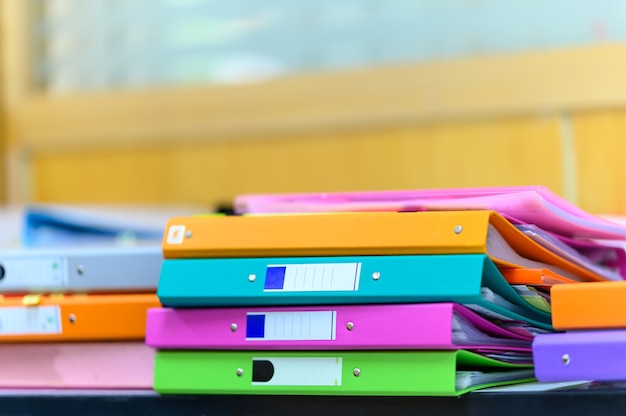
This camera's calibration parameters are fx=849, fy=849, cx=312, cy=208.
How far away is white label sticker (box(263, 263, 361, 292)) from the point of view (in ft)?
1.52

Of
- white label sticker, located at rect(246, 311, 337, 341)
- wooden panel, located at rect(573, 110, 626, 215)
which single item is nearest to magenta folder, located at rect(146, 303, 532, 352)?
white label sticker, located at rect(246, 311, 337, 341)

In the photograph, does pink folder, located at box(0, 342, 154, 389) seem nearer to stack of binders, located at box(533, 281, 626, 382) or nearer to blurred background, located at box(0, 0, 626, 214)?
stack of binders, located at box(533, 281, 626, 382)

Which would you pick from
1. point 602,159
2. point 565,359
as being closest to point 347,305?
point 565,359

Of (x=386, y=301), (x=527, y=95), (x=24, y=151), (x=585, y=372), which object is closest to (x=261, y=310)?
(x=386, y=301)

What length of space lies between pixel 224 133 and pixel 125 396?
548mm

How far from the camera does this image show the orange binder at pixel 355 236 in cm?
46

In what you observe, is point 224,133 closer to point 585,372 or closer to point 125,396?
point 125,396

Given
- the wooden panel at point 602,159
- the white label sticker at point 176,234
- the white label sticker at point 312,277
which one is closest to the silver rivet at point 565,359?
the white label sticker at point 312,277

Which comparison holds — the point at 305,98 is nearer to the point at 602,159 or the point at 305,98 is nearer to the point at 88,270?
the point at 602,159

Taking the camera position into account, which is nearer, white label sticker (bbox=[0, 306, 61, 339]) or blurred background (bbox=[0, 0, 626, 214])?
white label sticker (bbox=[0, 306, 61, 339])

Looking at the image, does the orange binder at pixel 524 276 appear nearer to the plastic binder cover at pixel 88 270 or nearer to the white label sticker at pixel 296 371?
the white label sticker at pixel 296 371

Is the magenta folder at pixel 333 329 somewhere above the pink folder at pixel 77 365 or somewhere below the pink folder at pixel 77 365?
above

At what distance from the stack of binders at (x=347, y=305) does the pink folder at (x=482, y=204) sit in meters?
0.02

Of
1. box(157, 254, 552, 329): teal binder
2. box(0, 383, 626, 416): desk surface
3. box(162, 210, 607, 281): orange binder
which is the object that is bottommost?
box(0, 383, 626, 416): desk surface
